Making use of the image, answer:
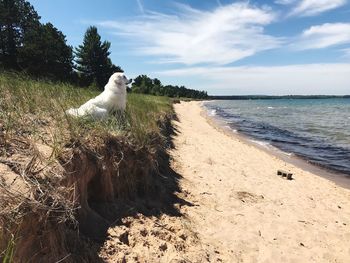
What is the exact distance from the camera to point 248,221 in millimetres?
6844

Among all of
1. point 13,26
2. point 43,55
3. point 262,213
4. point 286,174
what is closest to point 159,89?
point 13,26

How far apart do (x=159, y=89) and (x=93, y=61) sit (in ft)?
129

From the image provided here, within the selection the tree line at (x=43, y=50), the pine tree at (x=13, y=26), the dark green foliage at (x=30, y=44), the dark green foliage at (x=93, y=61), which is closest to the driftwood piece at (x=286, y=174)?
the tree line at (x=43, y=50)

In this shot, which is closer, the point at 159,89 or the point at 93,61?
the point at 93,61

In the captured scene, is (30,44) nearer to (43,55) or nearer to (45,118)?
(43,55)

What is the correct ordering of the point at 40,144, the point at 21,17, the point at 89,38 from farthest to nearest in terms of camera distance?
the point at 89,38 < the point at 21,17 < the point at 40,144

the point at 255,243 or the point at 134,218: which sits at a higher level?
the point at 134,218

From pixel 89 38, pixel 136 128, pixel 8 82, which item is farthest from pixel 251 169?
pixel 89 38


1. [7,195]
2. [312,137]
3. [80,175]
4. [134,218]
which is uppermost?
[7,195]

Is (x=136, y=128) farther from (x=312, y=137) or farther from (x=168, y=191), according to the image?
(x=312, y=137)

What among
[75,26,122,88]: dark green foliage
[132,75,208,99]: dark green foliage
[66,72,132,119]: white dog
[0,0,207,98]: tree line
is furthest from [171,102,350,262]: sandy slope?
[132,75,208,99]: dark green foliage

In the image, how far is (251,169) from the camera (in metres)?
12.0

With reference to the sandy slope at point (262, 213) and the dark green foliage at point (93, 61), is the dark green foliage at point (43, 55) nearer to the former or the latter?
the dark green foliage at point (93, 61)

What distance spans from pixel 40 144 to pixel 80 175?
618 mm
